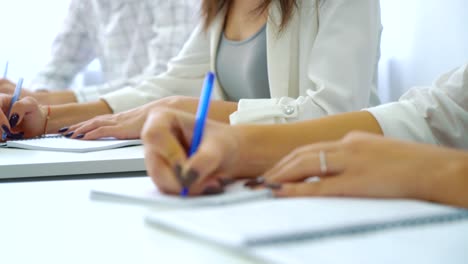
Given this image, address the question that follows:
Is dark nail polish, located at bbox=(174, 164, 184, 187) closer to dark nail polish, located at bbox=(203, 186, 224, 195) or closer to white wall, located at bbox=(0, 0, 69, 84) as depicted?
dark nail polish, located at bbox=(203, 186, 224, 195)

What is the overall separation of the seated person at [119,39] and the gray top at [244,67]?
1065mm

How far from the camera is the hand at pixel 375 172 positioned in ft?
1.98

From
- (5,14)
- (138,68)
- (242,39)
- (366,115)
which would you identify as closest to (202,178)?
(366,115)

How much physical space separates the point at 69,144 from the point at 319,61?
524 millimetres

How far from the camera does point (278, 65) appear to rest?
148cm

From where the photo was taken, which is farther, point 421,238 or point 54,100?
point 54,100

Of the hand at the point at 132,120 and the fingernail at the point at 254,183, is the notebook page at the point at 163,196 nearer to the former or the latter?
the fingernail at the point at 254,183

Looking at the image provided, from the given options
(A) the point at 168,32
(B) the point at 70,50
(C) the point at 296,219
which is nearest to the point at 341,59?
(C) the point at 296,219

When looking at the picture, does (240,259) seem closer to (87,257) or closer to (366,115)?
(87,257)

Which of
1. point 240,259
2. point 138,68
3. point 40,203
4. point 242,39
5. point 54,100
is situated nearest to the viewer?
point 240,259

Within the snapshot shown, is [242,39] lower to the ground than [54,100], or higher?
higher

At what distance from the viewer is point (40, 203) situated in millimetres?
719

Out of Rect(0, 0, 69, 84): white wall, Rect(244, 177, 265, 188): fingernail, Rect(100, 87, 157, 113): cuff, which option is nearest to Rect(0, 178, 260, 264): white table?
Rect(244, 177, 265, 188): fingernail

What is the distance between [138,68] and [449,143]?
2080 millimetres
